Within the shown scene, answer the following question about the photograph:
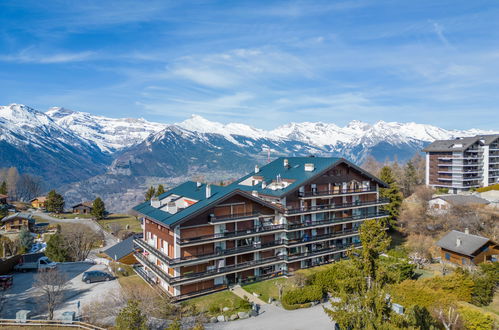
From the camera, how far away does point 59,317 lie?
1255 inches

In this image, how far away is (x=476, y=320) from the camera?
29281 millimetres

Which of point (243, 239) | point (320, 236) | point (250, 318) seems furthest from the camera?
point (320, 236)

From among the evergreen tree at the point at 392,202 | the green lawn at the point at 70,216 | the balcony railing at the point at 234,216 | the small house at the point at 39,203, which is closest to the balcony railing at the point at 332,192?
the balcony railing at the point at 234,216

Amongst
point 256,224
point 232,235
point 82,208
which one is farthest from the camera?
point 82,208

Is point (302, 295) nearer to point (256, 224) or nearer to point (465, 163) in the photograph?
point (256, 224)

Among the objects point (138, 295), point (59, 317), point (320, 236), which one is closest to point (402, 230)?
point (320, 236)

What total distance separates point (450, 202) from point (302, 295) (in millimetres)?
50086

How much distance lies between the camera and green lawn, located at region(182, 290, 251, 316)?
34.6 m

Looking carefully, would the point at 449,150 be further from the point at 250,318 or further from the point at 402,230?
the point at 250,318

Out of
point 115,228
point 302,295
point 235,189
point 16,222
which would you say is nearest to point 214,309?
point 302,295

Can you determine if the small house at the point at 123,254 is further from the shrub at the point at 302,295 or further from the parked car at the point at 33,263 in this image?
the shrub at the point at 302,295

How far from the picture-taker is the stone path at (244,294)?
1490 inches

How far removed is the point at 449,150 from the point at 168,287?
100.0m

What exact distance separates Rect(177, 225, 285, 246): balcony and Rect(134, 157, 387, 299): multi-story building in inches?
4.5
